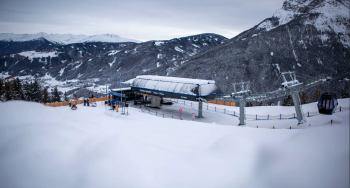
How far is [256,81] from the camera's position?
109562 mm

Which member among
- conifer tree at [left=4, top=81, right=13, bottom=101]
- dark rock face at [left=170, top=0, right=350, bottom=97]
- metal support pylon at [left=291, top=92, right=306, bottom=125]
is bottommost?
metal support pylon at [left=291, top=92, right=306, bottom=125]

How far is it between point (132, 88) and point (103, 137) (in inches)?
1158

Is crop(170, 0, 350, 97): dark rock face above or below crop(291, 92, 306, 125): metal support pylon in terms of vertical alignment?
above

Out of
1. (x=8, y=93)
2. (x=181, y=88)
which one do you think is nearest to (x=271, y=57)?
(x=181, y=88)

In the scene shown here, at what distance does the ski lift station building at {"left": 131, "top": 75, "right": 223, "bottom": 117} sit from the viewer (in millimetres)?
26250

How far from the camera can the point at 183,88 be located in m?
27.4

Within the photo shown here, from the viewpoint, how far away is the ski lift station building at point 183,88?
26.2 meters

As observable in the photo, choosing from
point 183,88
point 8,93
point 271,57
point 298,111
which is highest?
point 271,57

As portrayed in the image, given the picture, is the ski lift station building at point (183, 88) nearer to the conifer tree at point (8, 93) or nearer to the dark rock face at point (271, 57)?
the conifer tree at point (8, 93)

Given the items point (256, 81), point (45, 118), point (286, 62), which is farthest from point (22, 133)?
point (286, 62)

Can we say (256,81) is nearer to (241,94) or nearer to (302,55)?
(302,55)

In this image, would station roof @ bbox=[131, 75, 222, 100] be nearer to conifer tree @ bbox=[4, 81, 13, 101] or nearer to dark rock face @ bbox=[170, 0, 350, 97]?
conifer tree @ bbox=[4, 81, 13, 101]

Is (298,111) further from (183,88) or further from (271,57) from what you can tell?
(271,57)

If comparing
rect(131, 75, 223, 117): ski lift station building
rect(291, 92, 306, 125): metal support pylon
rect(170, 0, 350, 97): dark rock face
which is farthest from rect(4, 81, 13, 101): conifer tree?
rect(170, 0, 350, 97): dark rock face
